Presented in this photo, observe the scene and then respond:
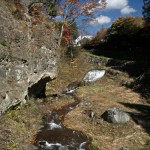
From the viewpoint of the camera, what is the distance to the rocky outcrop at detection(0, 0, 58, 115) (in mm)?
13789

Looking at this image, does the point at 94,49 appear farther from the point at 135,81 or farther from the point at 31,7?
the point at 31,7

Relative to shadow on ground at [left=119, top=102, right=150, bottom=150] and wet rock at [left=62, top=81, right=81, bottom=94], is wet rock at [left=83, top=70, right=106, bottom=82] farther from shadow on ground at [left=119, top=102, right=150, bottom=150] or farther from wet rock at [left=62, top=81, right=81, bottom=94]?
shadow on ground at [left=119, top=102, right=150, bottom=150]

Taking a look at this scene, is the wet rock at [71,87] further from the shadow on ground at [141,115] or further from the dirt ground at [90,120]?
the shadow on ground at [141,115]

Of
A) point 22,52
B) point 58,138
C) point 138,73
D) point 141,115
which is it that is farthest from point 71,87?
point 58,138

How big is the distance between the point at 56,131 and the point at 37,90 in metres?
6.48

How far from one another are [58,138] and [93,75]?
71.4 ft

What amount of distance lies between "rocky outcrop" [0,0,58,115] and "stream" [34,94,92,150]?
2.47 meters

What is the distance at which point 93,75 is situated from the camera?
35.7m

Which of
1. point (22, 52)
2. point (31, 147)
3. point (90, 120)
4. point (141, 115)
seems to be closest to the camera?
point (31, 147)

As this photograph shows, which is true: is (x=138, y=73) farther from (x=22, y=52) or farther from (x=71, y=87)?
(x=22, y=52)

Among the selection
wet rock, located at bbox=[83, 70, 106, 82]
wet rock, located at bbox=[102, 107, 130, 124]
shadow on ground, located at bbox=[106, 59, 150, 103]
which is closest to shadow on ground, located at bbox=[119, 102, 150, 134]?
wet rock, located at bbox=[102, 107, 130, 124]

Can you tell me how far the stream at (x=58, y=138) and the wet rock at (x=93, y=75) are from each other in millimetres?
17023

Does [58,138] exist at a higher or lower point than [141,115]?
lower

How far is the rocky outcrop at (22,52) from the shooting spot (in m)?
13.8
